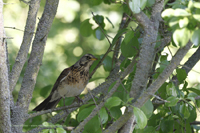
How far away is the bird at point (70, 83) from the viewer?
3.47m

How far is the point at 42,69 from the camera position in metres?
4.21

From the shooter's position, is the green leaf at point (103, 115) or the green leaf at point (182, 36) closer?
the green leaf at point (182, 36)

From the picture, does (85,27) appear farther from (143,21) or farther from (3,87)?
(3,87)

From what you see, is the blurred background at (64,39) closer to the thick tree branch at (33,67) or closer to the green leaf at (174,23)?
the thick tree branch at (33,67)

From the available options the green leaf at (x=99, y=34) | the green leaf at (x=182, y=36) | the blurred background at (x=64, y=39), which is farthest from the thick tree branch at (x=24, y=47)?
the blurred background at (x=64, y=39)

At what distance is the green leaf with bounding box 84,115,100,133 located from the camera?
70.9 inches

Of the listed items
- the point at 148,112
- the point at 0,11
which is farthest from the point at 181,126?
the point at 0,11

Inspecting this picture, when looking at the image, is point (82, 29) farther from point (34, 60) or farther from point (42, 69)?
point (42, 69)

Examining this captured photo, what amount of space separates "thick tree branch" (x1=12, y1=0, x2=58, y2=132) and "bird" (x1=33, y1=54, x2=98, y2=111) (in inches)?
50.5

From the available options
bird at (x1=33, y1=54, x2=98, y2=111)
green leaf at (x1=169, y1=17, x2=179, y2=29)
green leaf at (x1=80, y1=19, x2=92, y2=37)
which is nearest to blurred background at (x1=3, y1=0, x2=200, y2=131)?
bird at (x1=33, y1=54, x2=98, y2=111)

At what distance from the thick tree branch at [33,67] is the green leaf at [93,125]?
→ 617 mm

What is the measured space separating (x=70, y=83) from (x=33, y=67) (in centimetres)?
138

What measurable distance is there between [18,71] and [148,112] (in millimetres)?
1101

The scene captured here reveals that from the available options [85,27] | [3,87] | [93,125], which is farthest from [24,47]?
[85,27]
